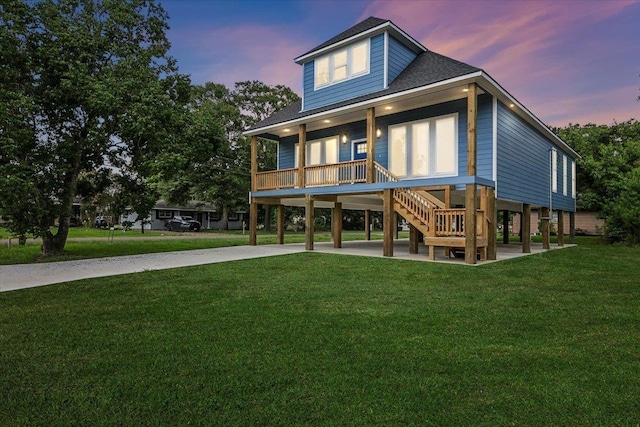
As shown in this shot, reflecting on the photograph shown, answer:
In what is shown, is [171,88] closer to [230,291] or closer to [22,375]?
[230,291]

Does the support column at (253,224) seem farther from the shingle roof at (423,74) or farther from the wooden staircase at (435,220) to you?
the wooden staircase at (435,220)

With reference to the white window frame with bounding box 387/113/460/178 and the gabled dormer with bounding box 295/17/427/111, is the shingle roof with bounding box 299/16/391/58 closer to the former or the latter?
the gabled dormer with bounding box 295/17/427/111

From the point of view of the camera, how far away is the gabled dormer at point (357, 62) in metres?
13.0

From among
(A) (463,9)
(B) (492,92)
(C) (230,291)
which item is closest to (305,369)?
(C) (230,291)

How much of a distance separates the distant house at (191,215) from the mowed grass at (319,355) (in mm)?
33440

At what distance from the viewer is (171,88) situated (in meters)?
13.2

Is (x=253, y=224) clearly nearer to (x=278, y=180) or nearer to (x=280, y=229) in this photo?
(x=280, y=229)

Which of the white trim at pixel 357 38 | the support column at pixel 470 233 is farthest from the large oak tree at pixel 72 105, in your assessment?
the support column at pixel 470 233

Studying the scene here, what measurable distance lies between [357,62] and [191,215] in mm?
33664

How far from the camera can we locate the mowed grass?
8.00ft

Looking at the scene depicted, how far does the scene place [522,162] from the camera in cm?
1317

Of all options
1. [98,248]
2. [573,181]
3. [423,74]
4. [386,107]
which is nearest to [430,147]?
[386,107]

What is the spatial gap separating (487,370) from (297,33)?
1891 cm

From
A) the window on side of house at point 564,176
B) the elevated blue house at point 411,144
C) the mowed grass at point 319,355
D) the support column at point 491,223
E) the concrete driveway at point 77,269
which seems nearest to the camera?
the mowed grass at point 319,355
